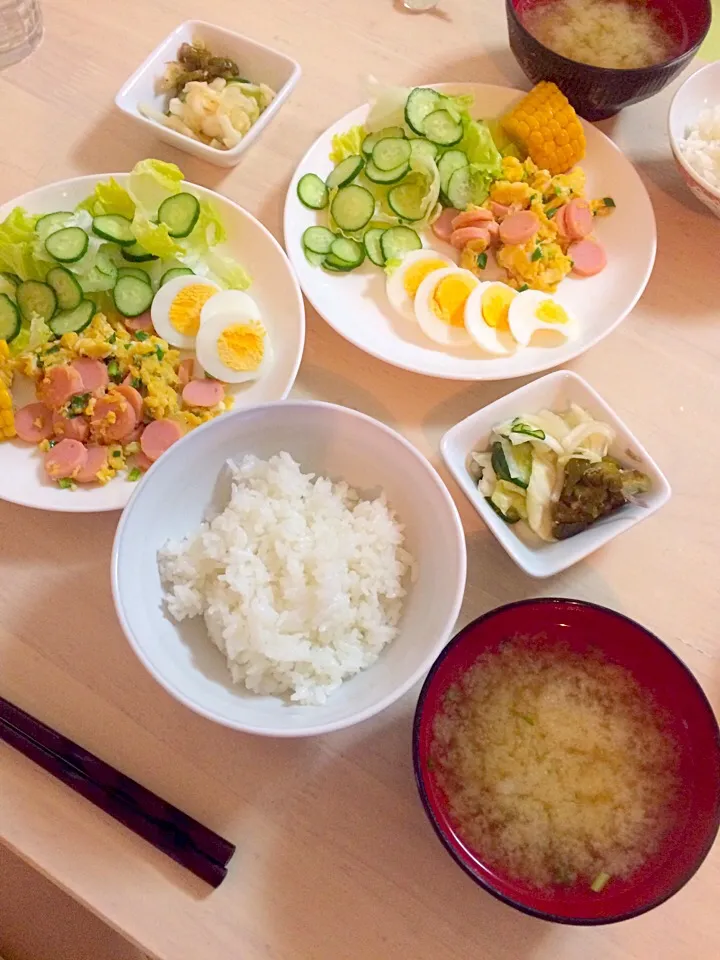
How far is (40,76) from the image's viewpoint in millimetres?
1767

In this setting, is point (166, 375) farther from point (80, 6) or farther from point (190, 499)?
point (80, 6)

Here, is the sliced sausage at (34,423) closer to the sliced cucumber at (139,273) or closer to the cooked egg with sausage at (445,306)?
the sliced cucumber at (139,273)

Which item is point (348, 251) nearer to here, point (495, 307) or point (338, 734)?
point (495, 307)

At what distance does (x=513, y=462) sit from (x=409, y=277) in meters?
0.52

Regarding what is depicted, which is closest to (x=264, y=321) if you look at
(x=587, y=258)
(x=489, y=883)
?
(x=587, y=258)

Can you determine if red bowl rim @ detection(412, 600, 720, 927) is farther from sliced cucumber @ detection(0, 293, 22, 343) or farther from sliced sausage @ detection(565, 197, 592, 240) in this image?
sliced cucumber @ detection(0, 293, 22, 343)

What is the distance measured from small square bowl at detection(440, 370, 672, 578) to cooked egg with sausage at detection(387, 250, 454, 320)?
0.35m

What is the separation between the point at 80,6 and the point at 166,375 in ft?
3.91

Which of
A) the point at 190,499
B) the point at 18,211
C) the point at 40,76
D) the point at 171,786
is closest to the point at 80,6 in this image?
the point at 40,76

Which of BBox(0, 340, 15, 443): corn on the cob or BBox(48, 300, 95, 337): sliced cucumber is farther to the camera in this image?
BBox(48, 300, 95, 337): sliced cucumber

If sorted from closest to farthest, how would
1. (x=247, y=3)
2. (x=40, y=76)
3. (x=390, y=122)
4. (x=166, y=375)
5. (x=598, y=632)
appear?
(x=598, y=632)
(x=166, y=375)
(x=390, y=122)
(x=40, y=76)
(x=247, y=3)

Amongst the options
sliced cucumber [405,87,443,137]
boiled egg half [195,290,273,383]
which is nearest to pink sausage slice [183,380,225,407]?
boiled egg half [195,290,273,383]

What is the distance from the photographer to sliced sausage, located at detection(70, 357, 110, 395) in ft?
4.33

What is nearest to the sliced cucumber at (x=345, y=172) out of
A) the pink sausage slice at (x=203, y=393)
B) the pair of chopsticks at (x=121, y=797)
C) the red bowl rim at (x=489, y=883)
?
the pink sausage slice at (x=203, y=393)
